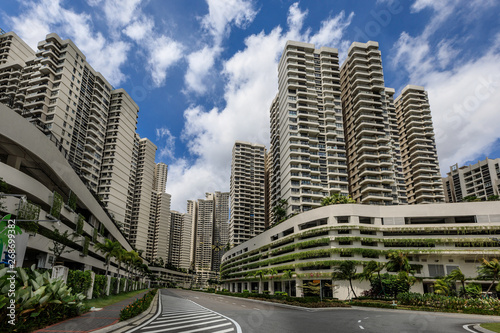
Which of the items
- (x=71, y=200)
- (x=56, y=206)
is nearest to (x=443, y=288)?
(x=56, y=206)

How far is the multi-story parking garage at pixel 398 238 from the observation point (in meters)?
53.6

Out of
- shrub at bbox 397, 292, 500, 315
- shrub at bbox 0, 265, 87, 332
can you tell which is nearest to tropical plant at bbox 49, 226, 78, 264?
shrub at bbox 0, 265, 87, 332

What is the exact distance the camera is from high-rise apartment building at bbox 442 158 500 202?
117438 mm

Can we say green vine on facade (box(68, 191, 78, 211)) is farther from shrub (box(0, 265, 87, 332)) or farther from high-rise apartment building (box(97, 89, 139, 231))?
high-rise apartment building (box(97, 89, 139, 231))

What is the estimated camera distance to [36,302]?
11141mm

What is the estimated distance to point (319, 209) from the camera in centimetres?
6278

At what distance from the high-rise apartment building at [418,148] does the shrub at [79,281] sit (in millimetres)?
103097

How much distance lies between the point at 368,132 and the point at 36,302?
8985cm

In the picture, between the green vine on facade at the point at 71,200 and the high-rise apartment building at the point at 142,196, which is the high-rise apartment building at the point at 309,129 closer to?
the green vine on facade at the point at 71,200

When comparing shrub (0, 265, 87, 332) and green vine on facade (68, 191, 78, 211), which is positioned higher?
green vine on facade (68, 191, 78, 211)

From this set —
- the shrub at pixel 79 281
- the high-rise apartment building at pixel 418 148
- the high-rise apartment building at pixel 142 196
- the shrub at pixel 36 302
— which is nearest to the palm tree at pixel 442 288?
the shrub at pixel 79 281

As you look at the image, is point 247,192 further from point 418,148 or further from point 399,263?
point 399,263

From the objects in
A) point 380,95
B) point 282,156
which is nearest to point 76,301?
point 282,156

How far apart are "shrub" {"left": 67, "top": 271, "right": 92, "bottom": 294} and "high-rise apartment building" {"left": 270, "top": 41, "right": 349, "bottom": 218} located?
60.7m
